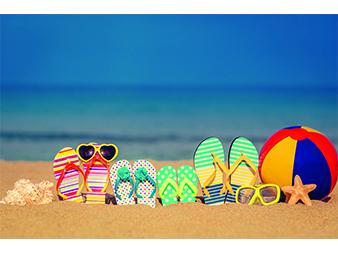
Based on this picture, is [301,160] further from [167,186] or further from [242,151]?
[167,186]

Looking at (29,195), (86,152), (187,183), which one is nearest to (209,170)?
(187,183)

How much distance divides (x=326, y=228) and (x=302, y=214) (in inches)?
13.8

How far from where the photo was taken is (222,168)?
5.86 m

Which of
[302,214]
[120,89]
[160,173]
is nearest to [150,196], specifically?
[160,173]

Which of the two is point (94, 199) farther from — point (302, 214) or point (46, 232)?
point (302, 214)

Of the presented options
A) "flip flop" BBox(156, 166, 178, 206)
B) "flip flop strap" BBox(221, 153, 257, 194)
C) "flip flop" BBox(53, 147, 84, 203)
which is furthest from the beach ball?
"flip flop" BBox(53, 147, 84, 203)

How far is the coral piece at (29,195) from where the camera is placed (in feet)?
19.4

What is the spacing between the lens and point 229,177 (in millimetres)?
5898

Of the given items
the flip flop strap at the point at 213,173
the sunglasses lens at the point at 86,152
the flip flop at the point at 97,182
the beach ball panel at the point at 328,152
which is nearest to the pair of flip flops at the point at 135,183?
the flip flop at the point at 97,182

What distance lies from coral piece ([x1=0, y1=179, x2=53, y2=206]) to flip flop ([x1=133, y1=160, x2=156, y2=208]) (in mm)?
871

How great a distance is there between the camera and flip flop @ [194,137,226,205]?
5.87 metres

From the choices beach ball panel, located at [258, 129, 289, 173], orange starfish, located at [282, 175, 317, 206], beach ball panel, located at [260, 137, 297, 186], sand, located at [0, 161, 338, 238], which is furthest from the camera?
beach ball panel, located at [258, 129, 289, 173]

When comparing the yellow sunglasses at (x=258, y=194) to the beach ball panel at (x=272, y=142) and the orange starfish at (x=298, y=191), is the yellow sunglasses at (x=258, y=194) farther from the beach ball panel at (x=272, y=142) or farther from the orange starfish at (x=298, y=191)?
the beach ball panel at (x=272, y=142)

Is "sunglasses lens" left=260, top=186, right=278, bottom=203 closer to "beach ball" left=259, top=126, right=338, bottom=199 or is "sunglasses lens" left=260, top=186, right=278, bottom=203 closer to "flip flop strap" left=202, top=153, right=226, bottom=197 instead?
"beach ball" left=259, top=126, right=338, bottom=199
